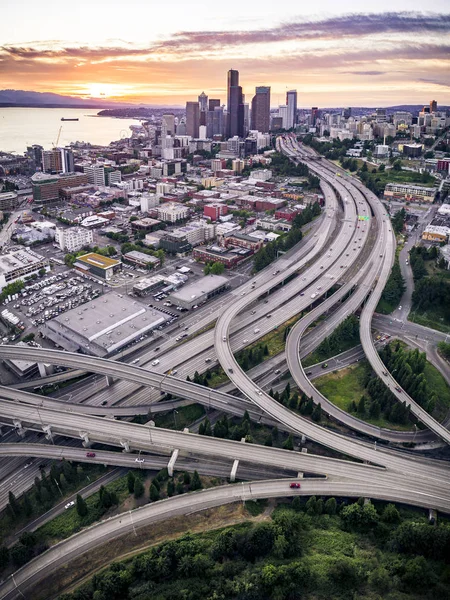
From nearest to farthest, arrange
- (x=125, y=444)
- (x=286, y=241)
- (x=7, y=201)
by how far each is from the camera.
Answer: (x=125, y=444)
(x=286, y=241)
(x=7, y=201)

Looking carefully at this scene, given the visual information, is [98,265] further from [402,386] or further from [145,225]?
[402,386]

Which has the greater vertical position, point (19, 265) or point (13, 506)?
point (19, 265)

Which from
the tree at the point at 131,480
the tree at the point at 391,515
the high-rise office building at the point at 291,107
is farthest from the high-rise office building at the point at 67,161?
the high-rise office building at the point at 291,107

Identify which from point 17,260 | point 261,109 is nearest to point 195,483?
point 17,260

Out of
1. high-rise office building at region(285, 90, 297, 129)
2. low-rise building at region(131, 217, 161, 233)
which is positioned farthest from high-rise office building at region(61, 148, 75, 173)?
high-rise office building at region(285, 90, 297, 129)

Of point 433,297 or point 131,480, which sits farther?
point 433,297

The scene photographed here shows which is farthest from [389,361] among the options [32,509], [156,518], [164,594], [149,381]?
[32,509]

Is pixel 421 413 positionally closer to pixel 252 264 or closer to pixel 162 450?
pixel 162 450
